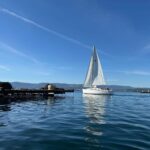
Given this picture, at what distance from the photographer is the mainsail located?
99.9 m

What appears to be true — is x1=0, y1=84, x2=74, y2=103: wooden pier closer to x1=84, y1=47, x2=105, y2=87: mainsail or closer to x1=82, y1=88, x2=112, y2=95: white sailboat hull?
x1=82, y1=88, x2=112, y2=95: white sailboat hull

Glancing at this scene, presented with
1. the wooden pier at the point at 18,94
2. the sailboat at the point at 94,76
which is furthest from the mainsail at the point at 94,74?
the wooden pier at the point at 18,94

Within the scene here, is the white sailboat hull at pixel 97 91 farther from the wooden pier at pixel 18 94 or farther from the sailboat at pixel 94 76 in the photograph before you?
the wooden pier at pixel 18 94

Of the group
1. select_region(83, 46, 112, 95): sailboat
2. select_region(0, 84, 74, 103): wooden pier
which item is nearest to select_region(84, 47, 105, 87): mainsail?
select_region(83, 46, 112, 95): sailboat

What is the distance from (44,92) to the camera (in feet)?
276

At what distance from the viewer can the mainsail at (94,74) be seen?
99.9 m

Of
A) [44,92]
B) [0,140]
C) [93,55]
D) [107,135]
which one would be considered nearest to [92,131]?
[107,135]

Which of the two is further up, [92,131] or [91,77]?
[91,77]

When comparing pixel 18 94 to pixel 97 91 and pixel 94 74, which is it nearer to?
pixel 97 91

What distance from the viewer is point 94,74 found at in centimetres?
10012

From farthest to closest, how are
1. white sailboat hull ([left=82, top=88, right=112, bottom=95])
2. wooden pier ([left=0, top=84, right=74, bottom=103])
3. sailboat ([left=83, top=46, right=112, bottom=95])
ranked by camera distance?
sailboat ([left=83, top=46, right=112, bottom=95]), white sailboat hull ([left=82, top=88, right=112, bottom=95]), wooden pier ([left=0, top=84, right=74, bottom=103])

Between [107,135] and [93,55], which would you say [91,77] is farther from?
[107,135]

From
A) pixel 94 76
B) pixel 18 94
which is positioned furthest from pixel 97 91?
pixel 18 94

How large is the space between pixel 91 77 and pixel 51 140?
8495 centimetres
